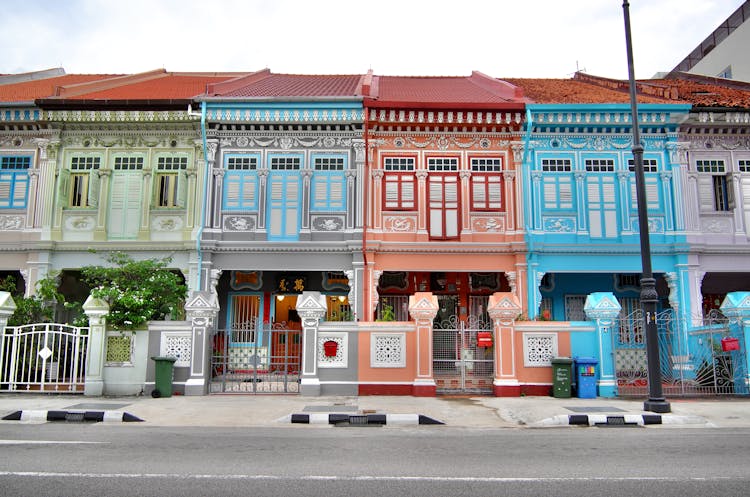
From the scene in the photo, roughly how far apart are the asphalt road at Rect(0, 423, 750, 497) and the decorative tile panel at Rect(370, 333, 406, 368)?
4.61m

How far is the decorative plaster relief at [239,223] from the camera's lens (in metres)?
18.2

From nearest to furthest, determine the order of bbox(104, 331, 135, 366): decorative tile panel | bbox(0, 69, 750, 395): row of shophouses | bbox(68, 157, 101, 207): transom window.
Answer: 1. bbox(104, 331, 135, 366): decorative tile panel
2. bbox(0, 69, 750, 395): row of shophouses
3. bbox(68, 157, 101, 207): transom window

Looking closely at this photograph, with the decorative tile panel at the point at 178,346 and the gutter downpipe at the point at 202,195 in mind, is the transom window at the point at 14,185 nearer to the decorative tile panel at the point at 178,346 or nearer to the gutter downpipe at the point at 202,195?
the gutter downpipe at the point at 202,195

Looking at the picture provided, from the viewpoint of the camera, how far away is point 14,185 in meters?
18.5

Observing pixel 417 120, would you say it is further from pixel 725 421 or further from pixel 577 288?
pixel 725 421

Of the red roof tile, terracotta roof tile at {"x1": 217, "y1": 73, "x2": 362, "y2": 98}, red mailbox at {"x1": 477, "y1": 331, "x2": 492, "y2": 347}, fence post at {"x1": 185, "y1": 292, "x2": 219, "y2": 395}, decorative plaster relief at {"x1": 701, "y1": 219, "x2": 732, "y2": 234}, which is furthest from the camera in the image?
terracotta roof tile at {"x1": 217, "y1": 73, "x2": 362, "y2": 98}

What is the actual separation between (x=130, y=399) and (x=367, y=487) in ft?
30.1

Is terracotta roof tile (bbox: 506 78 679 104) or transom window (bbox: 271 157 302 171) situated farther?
terracotta roof tile (bbox: 506 78 679 104)

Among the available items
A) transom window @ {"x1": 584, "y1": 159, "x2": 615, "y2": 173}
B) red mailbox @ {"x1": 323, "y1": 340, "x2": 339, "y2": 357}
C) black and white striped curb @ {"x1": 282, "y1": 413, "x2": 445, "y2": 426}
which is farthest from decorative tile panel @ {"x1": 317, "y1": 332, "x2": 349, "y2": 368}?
transom window @ {"x1": 584, "y1": 159, "x2": 615, "y2": 173}

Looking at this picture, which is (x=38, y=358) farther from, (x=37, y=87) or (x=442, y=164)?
(x=442, y=164)

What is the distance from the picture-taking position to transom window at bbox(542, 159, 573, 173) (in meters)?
18.6

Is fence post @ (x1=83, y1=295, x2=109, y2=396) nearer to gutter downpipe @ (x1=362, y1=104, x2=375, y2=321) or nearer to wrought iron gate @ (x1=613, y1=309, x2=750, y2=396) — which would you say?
gutter downpipe @ (x1=362, y1=104, x2=375, y2=321)

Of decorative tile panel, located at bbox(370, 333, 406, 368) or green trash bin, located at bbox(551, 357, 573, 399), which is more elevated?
decorative tile panel, located at bbox(370, 333, 406, 368)

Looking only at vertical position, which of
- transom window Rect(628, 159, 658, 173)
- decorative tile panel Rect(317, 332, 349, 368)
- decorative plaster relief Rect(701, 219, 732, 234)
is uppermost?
transom window Rect(628, 159, 658, 173)
